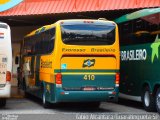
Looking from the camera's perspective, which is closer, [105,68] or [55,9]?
[105,68]

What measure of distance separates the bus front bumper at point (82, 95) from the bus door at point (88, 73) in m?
0.14

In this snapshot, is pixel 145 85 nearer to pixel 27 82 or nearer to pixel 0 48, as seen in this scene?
pixel 0 48

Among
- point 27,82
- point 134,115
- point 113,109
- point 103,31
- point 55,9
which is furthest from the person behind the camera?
point 55,9

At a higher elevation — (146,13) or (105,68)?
(146,13)

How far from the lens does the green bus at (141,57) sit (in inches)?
634

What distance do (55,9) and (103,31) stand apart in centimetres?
872

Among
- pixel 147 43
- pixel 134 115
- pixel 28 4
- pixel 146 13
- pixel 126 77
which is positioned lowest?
pixel 134 115

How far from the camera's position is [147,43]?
1667 cm

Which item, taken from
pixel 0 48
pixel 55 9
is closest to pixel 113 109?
pixel 0 48

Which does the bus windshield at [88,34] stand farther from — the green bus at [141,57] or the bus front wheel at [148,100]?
the bus front wheel at [148,100]

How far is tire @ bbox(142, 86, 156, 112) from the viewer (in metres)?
16.4

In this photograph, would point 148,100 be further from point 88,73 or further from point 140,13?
point 140,13

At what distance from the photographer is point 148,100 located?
16719mm

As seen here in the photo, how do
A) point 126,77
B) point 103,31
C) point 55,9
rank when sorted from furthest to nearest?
point 55,9 → point 126,77 → point 103,31
